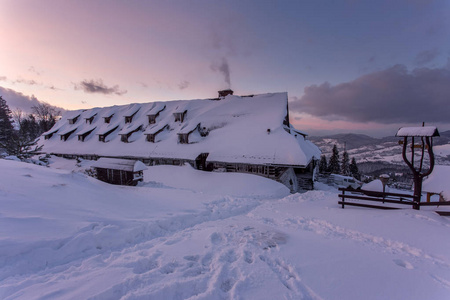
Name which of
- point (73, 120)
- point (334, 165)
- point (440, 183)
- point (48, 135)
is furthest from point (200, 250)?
point (334, 165)

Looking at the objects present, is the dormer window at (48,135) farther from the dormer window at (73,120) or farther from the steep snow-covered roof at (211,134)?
the dormer window at (73,120)

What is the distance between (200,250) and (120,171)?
45.8 ft

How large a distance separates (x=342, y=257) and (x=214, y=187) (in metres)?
13.9

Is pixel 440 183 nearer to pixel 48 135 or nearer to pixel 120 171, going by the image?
pixel 120 171

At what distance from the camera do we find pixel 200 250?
217 inches

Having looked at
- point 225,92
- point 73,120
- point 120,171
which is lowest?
point 120,171

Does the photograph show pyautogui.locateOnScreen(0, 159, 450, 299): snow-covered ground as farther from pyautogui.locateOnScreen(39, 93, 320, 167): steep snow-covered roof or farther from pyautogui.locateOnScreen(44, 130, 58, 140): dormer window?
pyautogui.locateOnScreen(44, 130, 58, 140): dormer window

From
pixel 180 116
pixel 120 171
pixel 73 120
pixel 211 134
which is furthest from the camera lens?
pixel 73 120

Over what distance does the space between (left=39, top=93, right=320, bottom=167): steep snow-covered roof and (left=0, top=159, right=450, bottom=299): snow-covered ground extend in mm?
10779

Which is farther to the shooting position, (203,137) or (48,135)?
(48,135)

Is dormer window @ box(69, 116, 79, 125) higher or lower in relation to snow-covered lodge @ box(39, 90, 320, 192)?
higher

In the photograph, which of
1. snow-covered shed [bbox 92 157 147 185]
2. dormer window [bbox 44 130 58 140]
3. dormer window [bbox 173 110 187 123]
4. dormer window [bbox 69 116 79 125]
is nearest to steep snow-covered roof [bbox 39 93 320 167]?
dormer window [bbox 173 110 187 123]

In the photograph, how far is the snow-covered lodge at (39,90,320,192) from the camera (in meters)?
19.9

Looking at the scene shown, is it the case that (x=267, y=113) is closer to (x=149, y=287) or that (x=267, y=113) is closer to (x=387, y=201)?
(x=387, y=201)
